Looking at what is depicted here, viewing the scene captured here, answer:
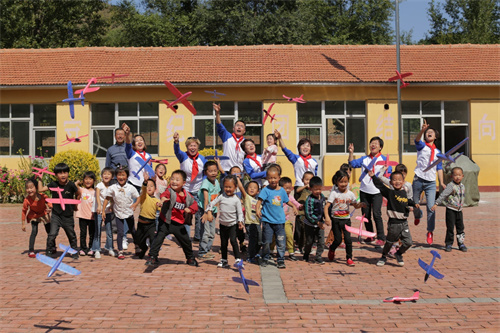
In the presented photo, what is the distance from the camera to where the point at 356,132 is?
23016 mm

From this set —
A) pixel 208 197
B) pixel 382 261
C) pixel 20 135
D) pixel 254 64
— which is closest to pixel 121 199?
pixel 208 197

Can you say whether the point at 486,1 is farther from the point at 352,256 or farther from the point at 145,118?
the point at 352,256

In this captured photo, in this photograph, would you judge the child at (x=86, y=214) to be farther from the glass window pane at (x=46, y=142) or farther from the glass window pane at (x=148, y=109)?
the glass window pane at (x=46, y=142)

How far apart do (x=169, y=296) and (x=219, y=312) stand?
943 mm

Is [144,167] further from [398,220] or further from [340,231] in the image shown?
[398,220]

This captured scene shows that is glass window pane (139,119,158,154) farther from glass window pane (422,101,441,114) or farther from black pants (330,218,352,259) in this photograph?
black pants (330,218,352,259)

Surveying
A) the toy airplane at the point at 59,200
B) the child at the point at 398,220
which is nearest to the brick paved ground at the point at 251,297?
the child at the point at 398,220

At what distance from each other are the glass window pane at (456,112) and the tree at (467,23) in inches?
961

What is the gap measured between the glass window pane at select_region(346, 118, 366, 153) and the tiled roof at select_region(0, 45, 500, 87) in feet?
5.41

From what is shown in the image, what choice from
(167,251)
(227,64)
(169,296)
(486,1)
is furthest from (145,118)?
(486,1)

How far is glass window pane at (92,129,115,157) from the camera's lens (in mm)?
23344

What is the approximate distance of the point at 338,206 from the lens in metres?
8.98

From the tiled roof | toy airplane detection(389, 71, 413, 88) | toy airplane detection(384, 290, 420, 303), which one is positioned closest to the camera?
toy airplane detection(384, 290, 420, 303)

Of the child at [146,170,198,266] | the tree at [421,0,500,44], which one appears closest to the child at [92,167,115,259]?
the child at [146,170,198,266]
